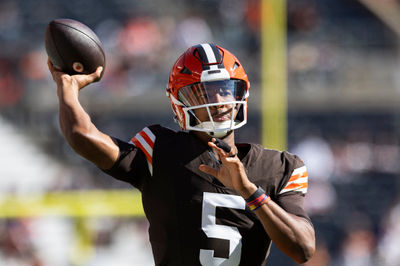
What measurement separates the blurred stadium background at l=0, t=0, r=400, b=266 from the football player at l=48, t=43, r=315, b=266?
5115 millimetres

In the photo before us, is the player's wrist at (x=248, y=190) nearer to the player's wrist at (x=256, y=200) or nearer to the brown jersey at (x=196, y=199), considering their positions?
the player's wrist at (x=256, y=200)

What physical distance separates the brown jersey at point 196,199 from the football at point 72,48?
33cm

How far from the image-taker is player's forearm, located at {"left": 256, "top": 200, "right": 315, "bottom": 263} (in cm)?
196

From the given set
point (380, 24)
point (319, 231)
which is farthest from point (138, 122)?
point (380, 24)

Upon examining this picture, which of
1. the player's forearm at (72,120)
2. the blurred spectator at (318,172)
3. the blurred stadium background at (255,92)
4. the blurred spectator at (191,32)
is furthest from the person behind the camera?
the blurred spectator at (191,32)

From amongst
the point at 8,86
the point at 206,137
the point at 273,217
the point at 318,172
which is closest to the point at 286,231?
the point at 273,217

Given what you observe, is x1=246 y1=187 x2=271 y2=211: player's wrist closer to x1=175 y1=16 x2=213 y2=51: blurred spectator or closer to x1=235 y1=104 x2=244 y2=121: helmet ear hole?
x1=235 y1=104 x2=244 y2=121: helmet ear hole

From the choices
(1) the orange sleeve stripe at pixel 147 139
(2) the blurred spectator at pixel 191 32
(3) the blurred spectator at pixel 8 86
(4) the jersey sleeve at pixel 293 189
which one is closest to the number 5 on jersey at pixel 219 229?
(4) the jersey sleeve at pixel 293 189

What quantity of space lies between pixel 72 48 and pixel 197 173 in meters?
0.65

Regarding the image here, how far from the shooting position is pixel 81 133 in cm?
204

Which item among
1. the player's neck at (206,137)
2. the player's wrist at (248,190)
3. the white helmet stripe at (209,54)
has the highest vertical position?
the white helmet stripe at (209,54)

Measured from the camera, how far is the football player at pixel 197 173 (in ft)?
6.89

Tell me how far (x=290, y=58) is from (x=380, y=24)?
5.28 feet

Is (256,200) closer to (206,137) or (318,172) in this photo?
(206,137)
